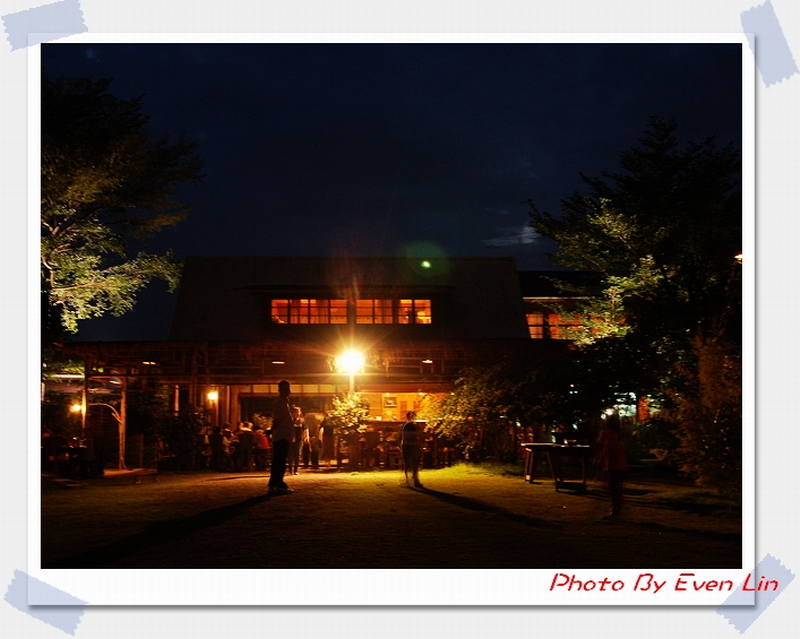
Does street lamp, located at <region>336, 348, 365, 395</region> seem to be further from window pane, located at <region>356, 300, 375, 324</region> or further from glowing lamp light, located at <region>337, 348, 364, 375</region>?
window pane, located at <region>356, 300, 375, 324</region>

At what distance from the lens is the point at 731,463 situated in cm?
1244

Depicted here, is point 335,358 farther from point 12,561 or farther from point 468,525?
point 12,561

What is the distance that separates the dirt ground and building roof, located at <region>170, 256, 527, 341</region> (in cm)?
971

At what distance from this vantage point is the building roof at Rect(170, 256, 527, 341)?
2522cm

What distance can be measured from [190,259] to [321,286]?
4952mm

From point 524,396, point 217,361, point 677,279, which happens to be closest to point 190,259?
point 217,361

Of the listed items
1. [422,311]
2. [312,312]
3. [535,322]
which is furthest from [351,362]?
→ [535,322]

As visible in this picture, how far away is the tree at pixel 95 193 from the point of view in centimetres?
1878

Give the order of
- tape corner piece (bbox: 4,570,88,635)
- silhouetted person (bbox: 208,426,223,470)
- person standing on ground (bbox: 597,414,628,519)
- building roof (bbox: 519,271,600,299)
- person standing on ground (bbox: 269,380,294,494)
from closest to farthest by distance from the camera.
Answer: tape corner piece (bbox: 4,570,88,635) < person standing on ground (bbox: 597,414,628,519) < person standing on ground (bbox: 269,380,294,494) < silhouetted person (bbox: 208,426,223,470) < building roof (bbox: 519,271,600,299)

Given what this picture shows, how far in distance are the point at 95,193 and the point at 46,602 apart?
13971 mm

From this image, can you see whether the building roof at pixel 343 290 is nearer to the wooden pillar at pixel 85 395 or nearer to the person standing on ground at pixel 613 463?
the wooden pillar at pixel 85 395
